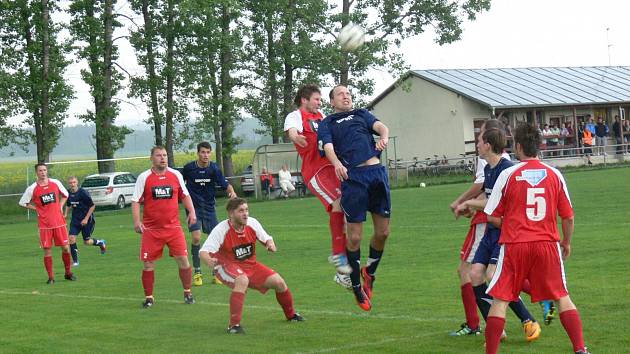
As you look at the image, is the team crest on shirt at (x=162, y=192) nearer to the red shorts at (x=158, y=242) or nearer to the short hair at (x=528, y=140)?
the red shorts at (x=158, y=242)

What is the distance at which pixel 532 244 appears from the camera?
798cm

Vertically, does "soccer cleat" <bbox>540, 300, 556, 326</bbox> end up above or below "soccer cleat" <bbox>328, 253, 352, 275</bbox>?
below

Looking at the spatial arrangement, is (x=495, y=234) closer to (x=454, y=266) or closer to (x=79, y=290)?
(x=454, y=266)

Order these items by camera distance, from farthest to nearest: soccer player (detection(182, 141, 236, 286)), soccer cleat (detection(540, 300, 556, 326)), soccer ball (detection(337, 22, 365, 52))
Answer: soccer player (detection(182, 141, 236, 286)), soccer ball (detection(337, 22, 365, 52)), soccer cleat (detection(540, 300, 556, 326))

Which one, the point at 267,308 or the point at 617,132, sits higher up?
the point at 617,132

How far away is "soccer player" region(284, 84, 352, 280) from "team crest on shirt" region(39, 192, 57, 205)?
8786 millimetres

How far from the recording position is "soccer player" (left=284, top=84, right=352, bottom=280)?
1101 cm

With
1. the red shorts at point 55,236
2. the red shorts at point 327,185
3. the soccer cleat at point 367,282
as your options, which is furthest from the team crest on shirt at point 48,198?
the soccer cleat at point 367,282

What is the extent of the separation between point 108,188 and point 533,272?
38.4m

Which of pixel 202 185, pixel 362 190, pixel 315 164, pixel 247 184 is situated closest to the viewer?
pixel 362 190

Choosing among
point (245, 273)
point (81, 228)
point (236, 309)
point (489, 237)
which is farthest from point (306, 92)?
point (81, 228)

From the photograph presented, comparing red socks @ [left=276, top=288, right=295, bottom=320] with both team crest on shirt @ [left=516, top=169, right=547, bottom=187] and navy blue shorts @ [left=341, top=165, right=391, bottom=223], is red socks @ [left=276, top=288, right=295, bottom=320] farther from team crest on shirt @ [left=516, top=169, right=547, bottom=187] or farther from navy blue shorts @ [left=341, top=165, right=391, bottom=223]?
team crest on shirt @ [left=516, top=169, right=547, bottom=187]

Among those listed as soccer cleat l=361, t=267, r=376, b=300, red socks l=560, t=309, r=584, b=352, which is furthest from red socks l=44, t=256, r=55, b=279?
red socks l=560, t=309, r=584, b=352

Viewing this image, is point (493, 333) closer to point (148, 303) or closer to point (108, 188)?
point (148, 303)
